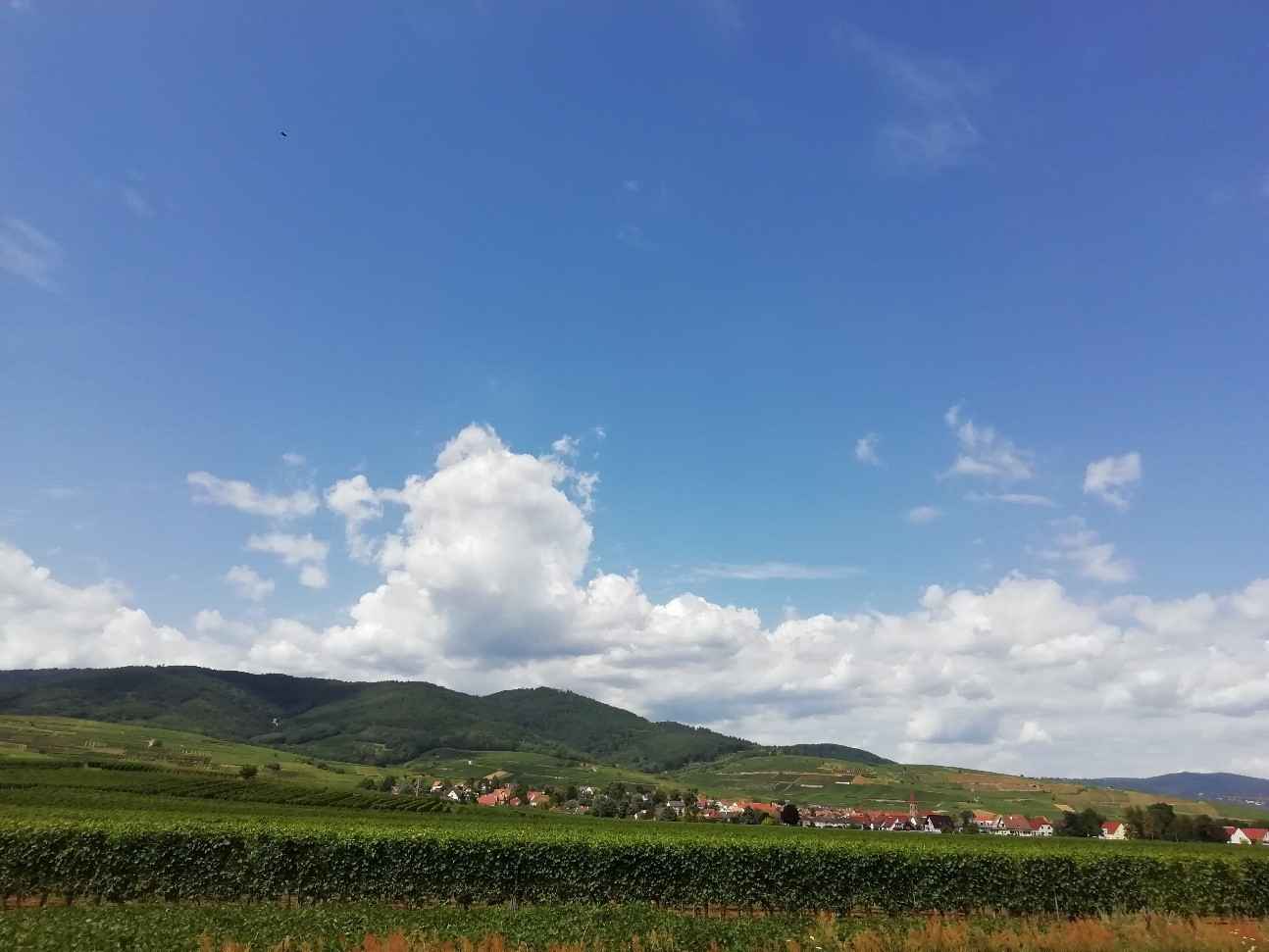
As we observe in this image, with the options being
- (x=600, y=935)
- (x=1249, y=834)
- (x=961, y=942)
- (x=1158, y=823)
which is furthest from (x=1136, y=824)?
(x=600, y=935)

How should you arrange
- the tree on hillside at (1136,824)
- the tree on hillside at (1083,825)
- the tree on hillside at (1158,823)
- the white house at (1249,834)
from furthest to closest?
the tree on hillside at (1083,825) < the white house at (1249,834) < the tree on hillside at (1136,824) < the tree on hillside at (1158,823)

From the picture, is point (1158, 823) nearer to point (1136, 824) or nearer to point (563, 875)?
point (1136, 824)

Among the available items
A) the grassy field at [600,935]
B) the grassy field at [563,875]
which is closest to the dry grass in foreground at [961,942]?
the grassy field at [600,935]

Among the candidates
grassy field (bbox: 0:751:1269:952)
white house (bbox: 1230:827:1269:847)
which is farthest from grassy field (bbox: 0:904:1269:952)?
white house (bbox: 1230:827:1269:847)

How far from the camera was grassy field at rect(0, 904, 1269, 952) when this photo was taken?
13820 mm

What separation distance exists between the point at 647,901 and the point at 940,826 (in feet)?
538

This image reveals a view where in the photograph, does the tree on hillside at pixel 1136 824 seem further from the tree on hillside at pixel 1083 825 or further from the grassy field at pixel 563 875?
the grassy field at pixel 563 875

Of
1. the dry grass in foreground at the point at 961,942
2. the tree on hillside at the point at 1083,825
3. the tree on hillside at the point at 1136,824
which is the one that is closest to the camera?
the dry grass in foreground at the point at 961,942

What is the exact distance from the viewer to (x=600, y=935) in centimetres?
1669

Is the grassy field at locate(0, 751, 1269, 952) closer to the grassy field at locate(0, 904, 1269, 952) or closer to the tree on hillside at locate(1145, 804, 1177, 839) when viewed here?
the grassy field at locate(0, 904, 1269, 952)

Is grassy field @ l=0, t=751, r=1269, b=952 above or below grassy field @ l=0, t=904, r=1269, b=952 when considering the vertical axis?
below

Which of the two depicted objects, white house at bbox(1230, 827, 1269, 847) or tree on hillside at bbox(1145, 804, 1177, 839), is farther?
white house at bbox(1230, 827, 1269, 847)

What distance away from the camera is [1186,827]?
126 metres

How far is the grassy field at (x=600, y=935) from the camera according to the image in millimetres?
13820
